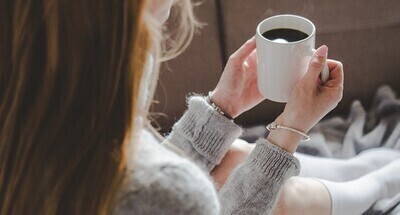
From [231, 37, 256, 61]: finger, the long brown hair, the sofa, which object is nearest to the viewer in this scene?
the long brown hair

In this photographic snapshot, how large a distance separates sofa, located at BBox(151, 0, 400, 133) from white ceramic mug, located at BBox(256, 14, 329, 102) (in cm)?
42

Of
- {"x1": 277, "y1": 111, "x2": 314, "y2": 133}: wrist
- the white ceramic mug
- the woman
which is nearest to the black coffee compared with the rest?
the white ceramic mug

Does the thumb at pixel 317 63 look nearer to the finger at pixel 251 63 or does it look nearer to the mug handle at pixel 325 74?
the mug handle at pixel 325 74

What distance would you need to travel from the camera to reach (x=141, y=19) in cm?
65

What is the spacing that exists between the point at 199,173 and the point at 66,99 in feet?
0.59

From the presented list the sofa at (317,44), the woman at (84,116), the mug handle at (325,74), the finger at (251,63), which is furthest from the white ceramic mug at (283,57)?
the sofa at (317,44)

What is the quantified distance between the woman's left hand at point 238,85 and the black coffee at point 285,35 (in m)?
0.12

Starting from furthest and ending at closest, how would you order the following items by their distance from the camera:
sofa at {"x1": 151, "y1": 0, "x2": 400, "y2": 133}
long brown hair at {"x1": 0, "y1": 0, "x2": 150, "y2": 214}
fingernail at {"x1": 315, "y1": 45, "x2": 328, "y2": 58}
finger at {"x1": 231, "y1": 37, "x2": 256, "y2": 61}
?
sofa at {"x1": 151, "y1": 0, "x2": 400, "y2": 133} → finger at {"x1": 231, "y1": 37, "x2": 256, "y2": 61} → fingernail at {"x1": 315, "y1": 45, "x2": 328, "y2": 58} → long brown hair at {"x1": 0, "y1": 0, "x2": 150, "y2": 214}

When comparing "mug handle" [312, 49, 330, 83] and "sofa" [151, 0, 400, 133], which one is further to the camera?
"sofa" [151, 0, 400, 133]

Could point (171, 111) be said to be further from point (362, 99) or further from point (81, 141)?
point (81, 141)

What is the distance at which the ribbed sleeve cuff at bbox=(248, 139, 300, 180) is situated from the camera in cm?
94

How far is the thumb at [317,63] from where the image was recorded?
0.92 metres

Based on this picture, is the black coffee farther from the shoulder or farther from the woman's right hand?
the shoulder

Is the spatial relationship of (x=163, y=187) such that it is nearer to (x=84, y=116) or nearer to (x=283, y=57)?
(x=84, y=116)
